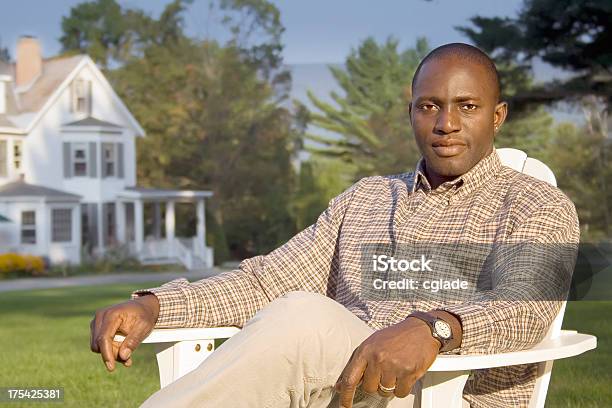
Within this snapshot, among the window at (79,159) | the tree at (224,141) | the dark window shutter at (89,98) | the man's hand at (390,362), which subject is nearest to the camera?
the man's hand at (390,362)

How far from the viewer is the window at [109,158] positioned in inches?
822

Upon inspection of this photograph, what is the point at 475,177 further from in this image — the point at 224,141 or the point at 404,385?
the point at 224,141

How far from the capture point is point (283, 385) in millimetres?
1604

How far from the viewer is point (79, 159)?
21.0 meters

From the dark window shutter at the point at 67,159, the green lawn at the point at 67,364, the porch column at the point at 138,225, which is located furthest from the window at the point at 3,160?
the green lawn at the point at 67,364

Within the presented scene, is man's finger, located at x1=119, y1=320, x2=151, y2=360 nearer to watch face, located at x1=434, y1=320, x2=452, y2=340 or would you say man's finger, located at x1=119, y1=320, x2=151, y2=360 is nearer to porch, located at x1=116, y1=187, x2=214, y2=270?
watch face, located at x1=434, y1=320, x2=452, y2=340

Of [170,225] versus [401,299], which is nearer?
[401,299]

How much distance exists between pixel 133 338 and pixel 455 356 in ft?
2.13

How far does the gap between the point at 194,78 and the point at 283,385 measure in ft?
70.4

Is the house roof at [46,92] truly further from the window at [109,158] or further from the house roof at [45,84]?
the window at [109,158]

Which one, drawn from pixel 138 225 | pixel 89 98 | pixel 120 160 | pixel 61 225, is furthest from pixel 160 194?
pixel 89 98

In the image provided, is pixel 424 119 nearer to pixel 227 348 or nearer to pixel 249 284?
pixel 249 284

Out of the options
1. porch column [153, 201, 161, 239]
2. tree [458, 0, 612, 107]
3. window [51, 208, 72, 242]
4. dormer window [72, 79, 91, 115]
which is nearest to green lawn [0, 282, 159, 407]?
tree [458, 0, 612, 107]

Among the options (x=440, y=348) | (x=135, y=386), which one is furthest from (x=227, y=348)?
(x=135, y=386)
